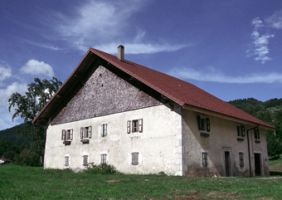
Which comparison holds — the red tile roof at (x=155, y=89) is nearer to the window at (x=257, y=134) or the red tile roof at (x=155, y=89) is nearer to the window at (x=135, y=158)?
the window at (x=257, y=134)

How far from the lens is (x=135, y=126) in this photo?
24609 millimetres

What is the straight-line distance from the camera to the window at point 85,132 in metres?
28.1

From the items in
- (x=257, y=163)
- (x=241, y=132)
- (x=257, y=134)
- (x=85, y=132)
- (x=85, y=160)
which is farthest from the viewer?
(x=257, y=134)

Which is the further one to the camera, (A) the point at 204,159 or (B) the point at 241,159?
(B) the point at 241,159

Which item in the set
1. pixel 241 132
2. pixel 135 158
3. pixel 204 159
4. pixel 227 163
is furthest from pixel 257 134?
pixel 135 158

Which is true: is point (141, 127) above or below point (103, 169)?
above

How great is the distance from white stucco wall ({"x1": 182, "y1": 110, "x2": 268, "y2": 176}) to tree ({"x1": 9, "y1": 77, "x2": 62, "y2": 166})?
29268mm

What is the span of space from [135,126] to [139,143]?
1212 millimetres

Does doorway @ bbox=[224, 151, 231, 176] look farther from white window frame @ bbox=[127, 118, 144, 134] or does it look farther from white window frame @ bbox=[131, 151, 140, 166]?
white window frame @ bbox=[127, 118, 144, 134]

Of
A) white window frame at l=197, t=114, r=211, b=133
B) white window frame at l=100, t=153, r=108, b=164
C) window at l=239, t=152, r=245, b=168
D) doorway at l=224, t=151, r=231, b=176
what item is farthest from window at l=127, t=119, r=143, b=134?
window at l=239, t=152, r=245, b=168

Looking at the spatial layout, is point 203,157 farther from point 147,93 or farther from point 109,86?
point 109,86

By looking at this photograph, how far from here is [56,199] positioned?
11.1 metres

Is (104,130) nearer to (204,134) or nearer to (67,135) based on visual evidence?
(67,135)

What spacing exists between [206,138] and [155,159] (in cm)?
365
